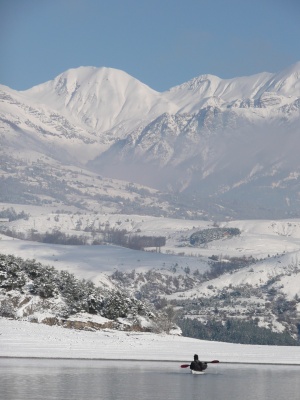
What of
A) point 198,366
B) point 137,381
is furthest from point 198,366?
point 137,381

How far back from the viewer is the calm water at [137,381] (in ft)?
205

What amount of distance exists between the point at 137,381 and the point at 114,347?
1856 cm

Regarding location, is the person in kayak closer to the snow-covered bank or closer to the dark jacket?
the dark jacket

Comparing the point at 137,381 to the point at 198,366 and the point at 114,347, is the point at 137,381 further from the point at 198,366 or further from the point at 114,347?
the point at 114,347

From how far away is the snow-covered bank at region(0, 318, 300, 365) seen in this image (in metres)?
82.5

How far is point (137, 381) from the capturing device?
68500mm

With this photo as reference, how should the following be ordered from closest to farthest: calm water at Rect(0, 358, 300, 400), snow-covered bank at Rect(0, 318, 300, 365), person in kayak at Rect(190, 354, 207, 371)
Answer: calm water at Rect(0, 358, 300, 400)
person in kayak at Rect(190, 354, 207, 371)
snow-covered bank at Rect(0, 318, 300, 365)

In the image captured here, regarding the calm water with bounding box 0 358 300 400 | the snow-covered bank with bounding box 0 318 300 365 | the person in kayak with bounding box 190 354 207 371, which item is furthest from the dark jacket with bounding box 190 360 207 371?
the snow-covered bank with bounding box 0 318 300 365

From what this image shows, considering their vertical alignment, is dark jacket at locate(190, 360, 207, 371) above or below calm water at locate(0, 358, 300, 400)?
above

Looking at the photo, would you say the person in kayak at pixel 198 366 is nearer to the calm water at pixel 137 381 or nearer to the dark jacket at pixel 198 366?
the dark jacket at pixel 198 366

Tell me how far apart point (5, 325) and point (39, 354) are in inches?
473

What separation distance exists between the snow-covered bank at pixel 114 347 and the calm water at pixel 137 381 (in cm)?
377

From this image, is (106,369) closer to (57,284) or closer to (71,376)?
(71,376)

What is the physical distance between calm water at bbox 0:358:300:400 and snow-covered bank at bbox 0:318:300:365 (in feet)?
12.4
